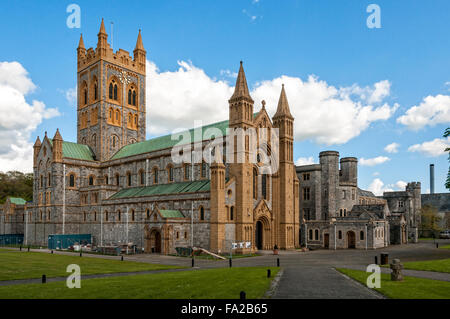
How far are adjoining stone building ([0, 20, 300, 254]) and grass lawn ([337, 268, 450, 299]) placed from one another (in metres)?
26.5

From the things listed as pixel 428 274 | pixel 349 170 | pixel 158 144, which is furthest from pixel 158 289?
pixel 349 170

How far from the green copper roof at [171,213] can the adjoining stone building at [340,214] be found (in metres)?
21.8

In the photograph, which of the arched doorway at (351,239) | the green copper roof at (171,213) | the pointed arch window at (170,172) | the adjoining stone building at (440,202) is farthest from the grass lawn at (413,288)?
the adjoining stone building at (440,202)

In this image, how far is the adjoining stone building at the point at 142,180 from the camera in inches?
1916

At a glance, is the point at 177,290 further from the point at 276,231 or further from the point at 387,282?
the point at 276,231

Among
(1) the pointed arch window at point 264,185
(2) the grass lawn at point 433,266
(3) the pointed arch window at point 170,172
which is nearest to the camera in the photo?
(2) the grass lawn at point 433,266

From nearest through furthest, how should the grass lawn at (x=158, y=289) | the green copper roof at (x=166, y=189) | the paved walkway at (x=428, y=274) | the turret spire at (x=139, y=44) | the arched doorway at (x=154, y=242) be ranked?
1. the grass lawn at (x=158, y=289)
2. the paved walkway at (x=428, y=274)
3. the arched doorway at (x=154, y=242)
4. the green copper roof at (x=166, y=189)
5. the turret spire at (x=139, y=44)

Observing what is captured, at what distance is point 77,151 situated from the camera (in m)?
72.8

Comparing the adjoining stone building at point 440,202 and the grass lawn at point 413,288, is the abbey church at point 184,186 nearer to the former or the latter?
the grass lawn at point 413,288

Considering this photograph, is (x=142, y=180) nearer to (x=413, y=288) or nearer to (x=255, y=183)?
(x=255, y=183)

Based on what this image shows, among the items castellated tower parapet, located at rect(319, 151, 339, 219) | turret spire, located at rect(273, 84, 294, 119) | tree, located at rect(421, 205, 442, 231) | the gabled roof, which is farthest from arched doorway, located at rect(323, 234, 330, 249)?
tree, located at rect(421, 205, 442, 231)

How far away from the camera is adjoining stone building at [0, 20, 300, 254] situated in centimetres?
4866

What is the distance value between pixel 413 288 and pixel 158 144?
5153 cm
